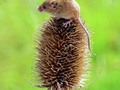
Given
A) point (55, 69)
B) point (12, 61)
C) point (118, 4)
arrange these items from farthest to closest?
point (118, 4) → point (12, 61) → point (55, 69)

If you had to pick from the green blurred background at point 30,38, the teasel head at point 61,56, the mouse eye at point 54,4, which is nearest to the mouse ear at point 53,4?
the mouse eye at point 54,4

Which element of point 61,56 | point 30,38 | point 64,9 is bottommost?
point 61,56

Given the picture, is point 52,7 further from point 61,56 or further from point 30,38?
point 30,38

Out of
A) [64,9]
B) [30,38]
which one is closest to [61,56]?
[64,9]

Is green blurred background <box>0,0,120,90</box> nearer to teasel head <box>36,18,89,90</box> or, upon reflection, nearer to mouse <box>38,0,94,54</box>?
teasel head <box>36,18,89,90</box>

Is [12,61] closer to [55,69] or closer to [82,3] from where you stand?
[82,3]

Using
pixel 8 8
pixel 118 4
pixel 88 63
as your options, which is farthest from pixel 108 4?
pixel 88 63
